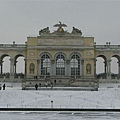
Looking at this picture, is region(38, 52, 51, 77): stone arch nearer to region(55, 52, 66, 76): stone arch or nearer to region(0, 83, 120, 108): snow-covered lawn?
region(55, 52, 66, 76): stone arch

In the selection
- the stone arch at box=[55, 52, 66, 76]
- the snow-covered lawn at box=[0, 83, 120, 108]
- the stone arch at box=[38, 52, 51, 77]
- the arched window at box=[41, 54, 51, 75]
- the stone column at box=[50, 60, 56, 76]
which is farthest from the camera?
the arched window at box=[41, 54, 51, 75]

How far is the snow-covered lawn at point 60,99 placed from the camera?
35.3 m

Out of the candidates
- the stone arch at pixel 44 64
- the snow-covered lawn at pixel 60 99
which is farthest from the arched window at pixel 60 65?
the snow-covered lawn at pixel 60 99

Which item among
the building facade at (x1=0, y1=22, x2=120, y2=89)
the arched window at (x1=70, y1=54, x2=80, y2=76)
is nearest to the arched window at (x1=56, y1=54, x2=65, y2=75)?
the building facade at (x1=0, y1=22, x2=120, y2=89)

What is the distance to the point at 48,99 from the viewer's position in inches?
1487

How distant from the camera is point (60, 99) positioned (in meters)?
38.4

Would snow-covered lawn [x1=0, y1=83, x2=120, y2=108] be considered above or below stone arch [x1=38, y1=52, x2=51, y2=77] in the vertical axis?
below

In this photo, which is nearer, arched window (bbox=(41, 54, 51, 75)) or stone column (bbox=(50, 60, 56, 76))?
stone column (bbox=(50, 60, 56, 76))

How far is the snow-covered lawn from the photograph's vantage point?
3528cm

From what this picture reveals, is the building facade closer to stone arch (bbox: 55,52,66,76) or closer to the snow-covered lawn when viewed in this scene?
stone arch (bbox: 55,52,66,76)

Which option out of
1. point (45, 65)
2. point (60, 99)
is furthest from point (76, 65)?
point (60, 99)

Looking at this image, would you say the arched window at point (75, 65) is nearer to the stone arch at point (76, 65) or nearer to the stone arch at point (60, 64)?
the stone arch at point (76, 65)

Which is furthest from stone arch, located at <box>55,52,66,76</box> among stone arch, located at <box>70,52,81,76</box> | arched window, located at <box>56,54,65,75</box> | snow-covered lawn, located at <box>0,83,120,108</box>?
snow-covered lawn, located at <box>0,83,120,108</box>

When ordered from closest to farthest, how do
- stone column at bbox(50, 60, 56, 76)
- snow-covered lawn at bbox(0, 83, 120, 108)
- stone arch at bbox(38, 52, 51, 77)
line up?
snow-covered lawn at bbox(0, 83, 120, 108)
stone column at bbox(50, 60, 56, 76)
stone arch at bbox(38, 52, 51, 77)
